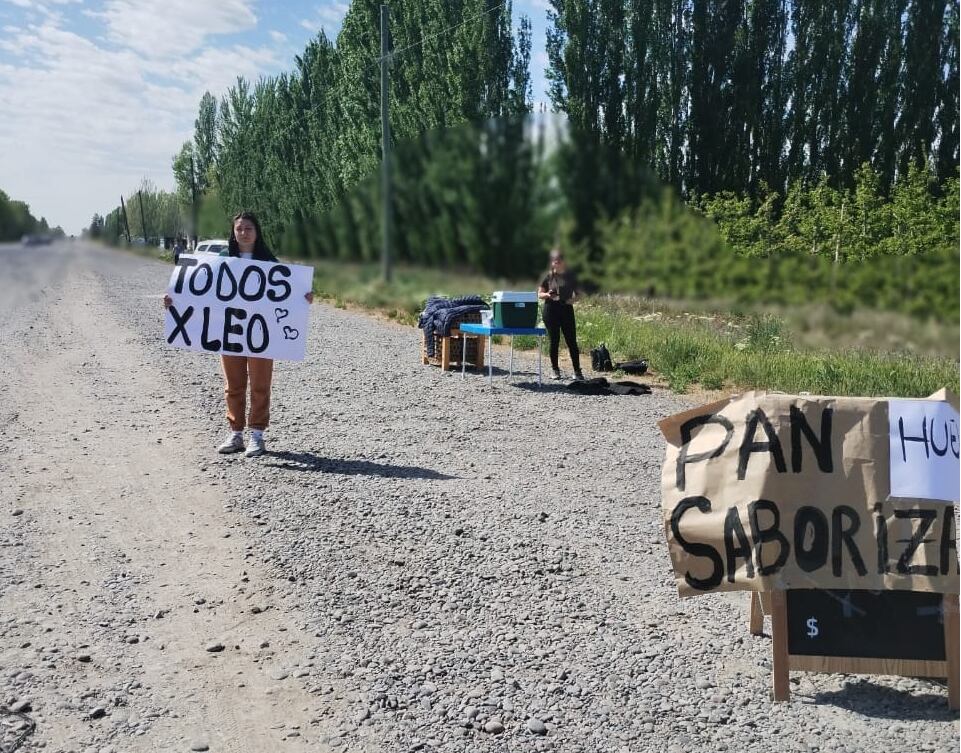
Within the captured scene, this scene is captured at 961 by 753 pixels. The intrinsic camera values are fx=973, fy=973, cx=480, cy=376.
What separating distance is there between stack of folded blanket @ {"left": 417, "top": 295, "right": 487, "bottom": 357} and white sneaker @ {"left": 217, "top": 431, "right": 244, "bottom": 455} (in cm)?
528

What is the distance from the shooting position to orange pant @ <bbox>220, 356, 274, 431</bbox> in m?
7.09

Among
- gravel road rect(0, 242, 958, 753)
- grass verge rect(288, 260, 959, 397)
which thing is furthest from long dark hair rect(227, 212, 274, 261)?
gravel road rect(0, 242, 958, 753)

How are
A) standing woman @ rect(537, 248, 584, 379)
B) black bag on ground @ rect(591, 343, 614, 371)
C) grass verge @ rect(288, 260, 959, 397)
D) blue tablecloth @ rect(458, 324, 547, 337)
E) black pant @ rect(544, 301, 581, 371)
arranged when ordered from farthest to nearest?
1. black bag on ground @ rect(591, 343, 614, 371)
2. black pant @ rect(544, 301, 581, 371)
3. standing woman @ rect(537, 248, 584, 379)
4. blue tablecloth @ rect(458, 324, 547, 337)
5. grass verge @ rect(288, 260, 959, 397)

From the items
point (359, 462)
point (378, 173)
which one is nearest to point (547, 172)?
point (378, 173)

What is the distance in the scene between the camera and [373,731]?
10.6ft

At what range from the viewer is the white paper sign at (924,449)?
3.20 meters

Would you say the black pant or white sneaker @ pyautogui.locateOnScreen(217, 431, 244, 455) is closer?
white sneaker @ pyautogui.locateOnScreen(217, 431, 244, 455)

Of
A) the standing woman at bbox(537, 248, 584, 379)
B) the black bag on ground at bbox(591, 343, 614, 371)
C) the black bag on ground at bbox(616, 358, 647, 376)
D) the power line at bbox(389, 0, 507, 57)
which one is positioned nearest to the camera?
the power line at bbox(389, 0, 507, 57)

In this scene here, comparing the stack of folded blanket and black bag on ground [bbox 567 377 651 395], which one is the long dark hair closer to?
black bag on ground [bbox 567 377 651 395]

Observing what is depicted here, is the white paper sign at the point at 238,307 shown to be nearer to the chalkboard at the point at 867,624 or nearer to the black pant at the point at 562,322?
the chalkboard at the point at 867,624

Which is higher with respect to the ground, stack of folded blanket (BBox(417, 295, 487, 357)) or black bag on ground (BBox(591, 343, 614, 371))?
stack of folded blanket (BBox(417, 295, 487, 357))

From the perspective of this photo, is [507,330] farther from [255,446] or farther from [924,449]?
[924,449]

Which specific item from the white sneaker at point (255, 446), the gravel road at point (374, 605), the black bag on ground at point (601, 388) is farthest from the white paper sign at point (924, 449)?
the black bag on ground at point (601, 388)

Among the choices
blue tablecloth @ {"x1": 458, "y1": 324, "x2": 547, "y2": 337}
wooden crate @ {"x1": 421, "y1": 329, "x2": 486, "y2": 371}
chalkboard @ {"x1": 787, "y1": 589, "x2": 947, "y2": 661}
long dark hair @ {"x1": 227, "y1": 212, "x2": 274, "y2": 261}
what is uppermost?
long dark hair @ {"x1": 227, "y1": 212, "x2": 274, "y2": 261}
